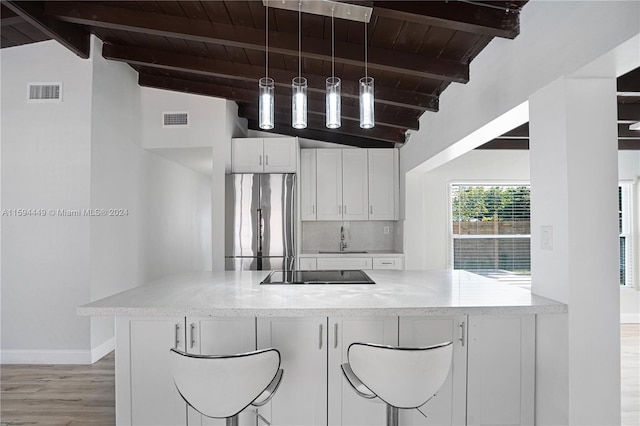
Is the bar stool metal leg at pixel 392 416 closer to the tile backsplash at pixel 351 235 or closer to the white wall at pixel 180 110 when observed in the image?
the white wall at pixel 180 110

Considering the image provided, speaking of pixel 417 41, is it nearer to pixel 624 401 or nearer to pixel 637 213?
pixel 624 401

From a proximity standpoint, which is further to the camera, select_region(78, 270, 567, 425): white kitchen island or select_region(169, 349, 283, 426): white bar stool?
select_region(78, 270, 567, 425): white kitchen island

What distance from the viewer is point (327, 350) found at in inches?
81.4

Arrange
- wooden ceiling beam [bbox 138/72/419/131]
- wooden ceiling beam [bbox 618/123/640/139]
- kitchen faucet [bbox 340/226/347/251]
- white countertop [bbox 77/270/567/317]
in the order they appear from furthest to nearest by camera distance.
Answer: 1. kitchen faucet [bbox 340/226/347/251]
2. wooden ceiling beam [bbox 138/72/419/131]
3. wooden ceiling beam [bbox 618/123/640/139]
4. white countertop [bbox 77/270/567/317]

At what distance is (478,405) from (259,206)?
3330 mm

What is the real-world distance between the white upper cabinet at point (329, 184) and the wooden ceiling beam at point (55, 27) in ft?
9.59

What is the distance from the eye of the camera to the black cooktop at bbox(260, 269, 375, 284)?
2.62 metres

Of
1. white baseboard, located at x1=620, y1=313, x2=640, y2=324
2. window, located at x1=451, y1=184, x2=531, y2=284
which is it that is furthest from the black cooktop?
white baseboard, located at x1=620, y1=313, x2=640, y2=324

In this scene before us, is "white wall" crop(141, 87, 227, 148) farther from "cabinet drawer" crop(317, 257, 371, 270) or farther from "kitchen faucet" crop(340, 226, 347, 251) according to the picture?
"kitchen faucet" crop(340, 226, 347, 251)

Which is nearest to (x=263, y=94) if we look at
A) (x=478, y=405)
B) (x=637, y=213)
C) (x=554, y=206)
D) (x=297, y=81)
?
(x=297, y=81)

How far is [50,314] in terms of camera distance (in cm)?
377

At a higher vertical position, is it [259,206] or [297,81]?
[297,81]

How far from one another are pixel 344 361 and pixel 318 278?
0.78m

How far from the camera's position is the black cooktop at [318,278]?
8.58 ft
